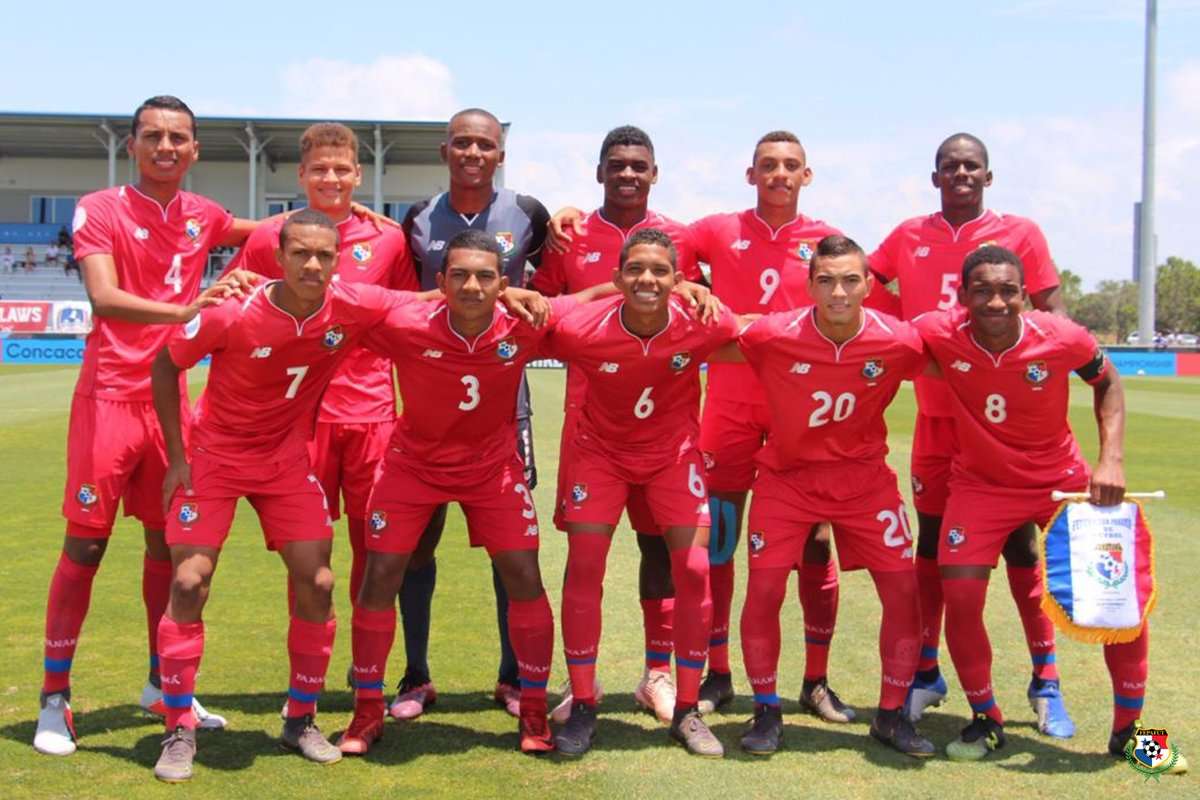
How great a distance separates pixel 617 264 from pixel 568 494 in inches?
49.5

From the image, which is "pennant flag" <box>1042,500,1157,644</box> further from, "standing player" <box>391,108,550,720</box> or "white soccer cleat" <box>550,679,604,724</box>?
"standing player" <box>391,108,550,720</box>

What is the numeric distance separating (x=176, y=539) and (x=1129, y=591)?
3.78m

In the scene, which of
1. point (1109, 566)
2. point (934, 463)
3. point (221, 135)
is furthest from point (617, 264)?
point (221, 135)

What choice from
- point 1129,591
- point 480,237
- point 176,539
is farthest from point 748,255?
point 176,539

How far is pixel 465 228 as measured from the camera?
5.70m

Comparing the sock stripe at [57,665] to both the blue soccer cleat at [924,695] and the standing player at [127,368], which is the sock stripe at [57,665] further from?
the blue soccer cleat at [924,695]

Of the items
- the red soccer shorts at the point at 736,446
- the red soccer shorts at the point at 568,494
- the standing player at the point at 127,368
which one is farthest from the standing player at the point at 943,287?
the standing player at the point at 127,368

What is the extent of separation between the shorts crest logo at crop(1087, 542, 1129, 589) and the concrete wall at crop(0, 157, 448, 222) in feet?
166

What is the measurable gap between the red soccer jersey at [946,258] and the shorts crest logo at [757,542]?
1.16m

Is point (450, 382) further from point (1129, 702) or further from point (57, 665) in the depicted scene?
point (1129, 702)

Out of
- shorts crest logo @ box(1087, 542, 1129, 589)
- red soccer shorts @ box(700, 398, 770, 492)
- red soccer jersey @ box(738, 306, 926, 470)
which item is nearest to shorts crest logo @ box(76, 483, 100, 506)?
red soccer shorts @ box(700, 398, 770, 492)

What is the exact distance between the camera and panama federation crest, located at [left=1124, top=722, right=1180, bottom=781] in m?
4.39

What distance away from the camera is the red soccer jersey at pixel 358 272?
5.46 meters

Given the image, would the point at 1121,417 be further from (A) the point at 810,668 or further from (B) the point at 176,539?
(B) the point at 176,539
